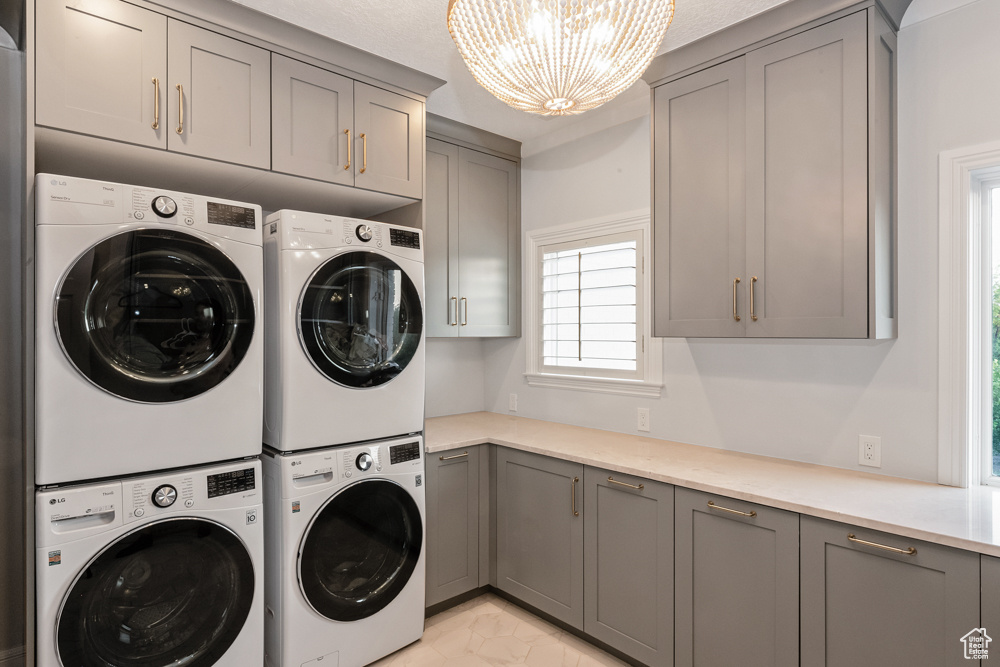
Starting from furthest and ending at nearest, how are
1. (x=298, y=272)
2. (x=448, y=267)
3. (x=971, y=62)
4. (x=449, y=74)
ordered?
(x=448, y=267) → (x=449, y=74) → (x=298, y=272) → (x=971, y=62)

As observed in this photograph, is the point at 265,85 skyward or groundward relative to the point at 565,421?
skyward

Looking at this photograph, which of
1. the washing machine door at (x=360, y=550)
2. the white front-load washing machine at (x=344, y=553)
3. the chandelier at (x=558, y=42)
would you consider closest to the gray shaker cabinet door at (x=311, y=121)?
A: the chandelier at (x=558, y=42)

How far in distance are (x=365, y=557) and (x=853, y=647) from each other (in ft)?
5.58

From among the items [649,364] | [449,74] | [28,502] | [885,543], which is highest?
[449,74]

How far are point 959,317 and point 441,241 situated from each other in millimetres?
2298

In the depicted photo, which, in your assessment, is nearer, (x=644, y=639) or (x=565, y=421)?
(x=644, y=639)

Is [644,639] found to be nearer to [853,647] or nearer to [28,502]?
[853,647]

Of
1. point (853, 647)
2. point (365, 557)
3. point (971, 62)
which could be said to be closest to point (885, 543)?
point (853, 647)

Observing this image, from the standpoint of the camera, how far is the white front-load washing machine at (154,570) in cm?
154

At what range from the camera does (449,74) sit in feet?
8.21

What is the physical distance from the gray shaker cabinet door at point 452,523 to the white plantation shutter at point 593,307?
0.85 meters

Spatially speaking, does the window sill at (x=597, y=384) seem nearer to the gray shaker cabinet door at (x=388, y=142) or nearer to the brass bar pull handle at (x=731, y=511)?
the brass bar pull handle at (x=731, y=511)

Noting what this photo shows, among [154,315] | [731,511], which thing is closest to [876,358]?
[731,511]

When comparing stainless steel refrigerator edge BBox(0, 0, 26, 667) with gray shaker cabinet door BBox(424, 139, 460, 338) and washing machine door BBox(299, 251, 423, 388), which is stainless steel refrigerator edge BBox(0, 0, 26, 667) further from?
gray shaker cabinet door BBox(424, 139, 460, 338)
